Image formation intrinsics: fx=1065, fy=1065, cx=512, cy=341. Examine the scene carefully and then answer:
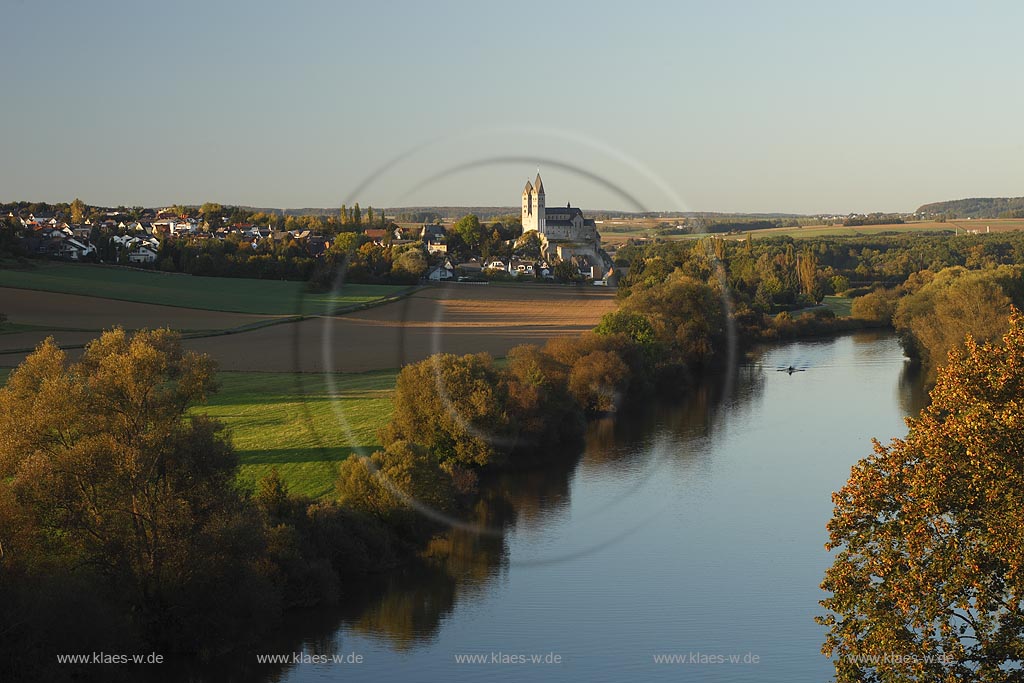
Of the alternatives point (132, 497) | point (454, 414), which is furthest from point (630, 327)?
point (132, 497)

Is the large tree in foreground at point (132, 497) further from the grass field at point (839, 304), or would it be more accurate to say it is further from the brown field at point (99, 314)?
the grass field at point (839, 304)

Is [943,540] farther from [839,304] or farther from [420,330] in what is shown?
[839,304]

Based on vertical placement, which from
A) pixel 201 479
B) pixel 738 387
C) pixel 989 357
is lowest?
pixel 738 387

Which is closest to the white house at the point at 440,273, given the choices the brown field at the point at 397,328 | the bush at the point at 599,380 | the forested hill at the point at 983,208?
the brown field at the point at 397,328

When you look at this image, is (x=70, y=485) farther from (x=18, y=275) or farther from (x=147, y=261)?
(x=147, y=261)

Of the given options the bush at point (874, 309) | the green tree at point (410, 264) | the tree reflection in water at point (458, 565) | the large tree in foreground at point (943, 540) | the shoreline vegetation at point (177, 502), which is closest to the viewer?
the large tree in foreground at point (943, 540)

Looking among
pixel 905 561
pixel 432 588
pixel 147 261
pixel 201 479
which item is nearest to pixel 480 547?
pixel 432 588
